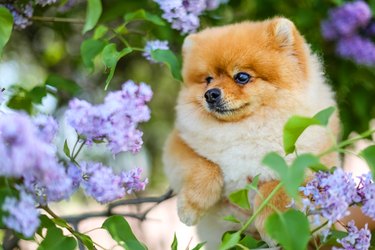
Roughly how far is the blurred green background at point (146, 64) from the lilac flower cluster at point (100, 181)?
0.62 meters

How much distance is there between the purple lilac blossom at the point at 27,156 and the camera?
1.03 m

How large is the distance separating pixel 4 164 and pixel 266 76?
891 millimetres

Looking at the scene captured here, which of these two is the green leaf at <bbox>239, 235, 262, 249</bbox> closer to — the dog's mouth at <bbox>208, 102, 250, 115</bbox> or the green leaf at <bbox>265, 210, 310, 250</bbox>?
the green leaf at <bbox>265, 210, 310, 250</bbox>

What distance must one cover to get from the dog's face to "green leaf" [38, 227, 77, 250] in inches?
24.2

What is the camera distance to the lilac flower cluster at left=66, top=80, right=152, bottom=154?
1.25m

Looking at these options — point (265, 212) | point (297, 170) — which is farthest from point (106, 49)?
point (297, 170)

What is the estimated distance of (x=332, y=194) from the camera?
124 cm

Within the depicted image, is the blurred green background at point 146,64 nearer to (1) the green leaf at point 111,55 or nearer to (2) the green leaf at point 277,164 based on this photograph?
(1) the green leaf at point 111,55

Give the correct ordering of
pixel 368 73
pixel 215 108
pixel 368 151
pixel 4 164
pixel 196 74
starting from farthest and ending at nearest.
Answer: pixel 368 73
pixel 196 74
pixel 215 108
pixel 368 151
pixel 4 164

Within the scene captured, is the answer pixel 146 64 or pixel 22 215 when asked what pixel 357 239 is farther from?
pixel 146 64

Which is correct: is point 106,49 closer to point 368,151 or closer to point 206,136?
point 206,136

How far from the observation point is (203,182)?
1.75 metres

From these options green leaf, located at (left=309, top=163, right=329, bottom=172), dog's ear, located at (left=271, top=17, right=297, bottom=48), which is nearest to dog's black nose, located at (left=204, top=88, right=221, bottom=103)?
dog's ear, located at (left=271, top=17, right=297, bottom=48)

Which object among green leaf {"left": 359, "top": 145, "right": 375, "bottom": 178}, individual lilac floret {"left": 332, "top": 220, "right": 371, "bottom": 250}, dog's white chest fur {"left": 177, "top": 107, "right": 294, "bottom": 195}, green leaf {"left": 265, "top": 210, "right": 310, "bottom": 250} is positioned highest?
green leaf {"left": 359, "top": 145, "right": 375, "bottom": 178}
